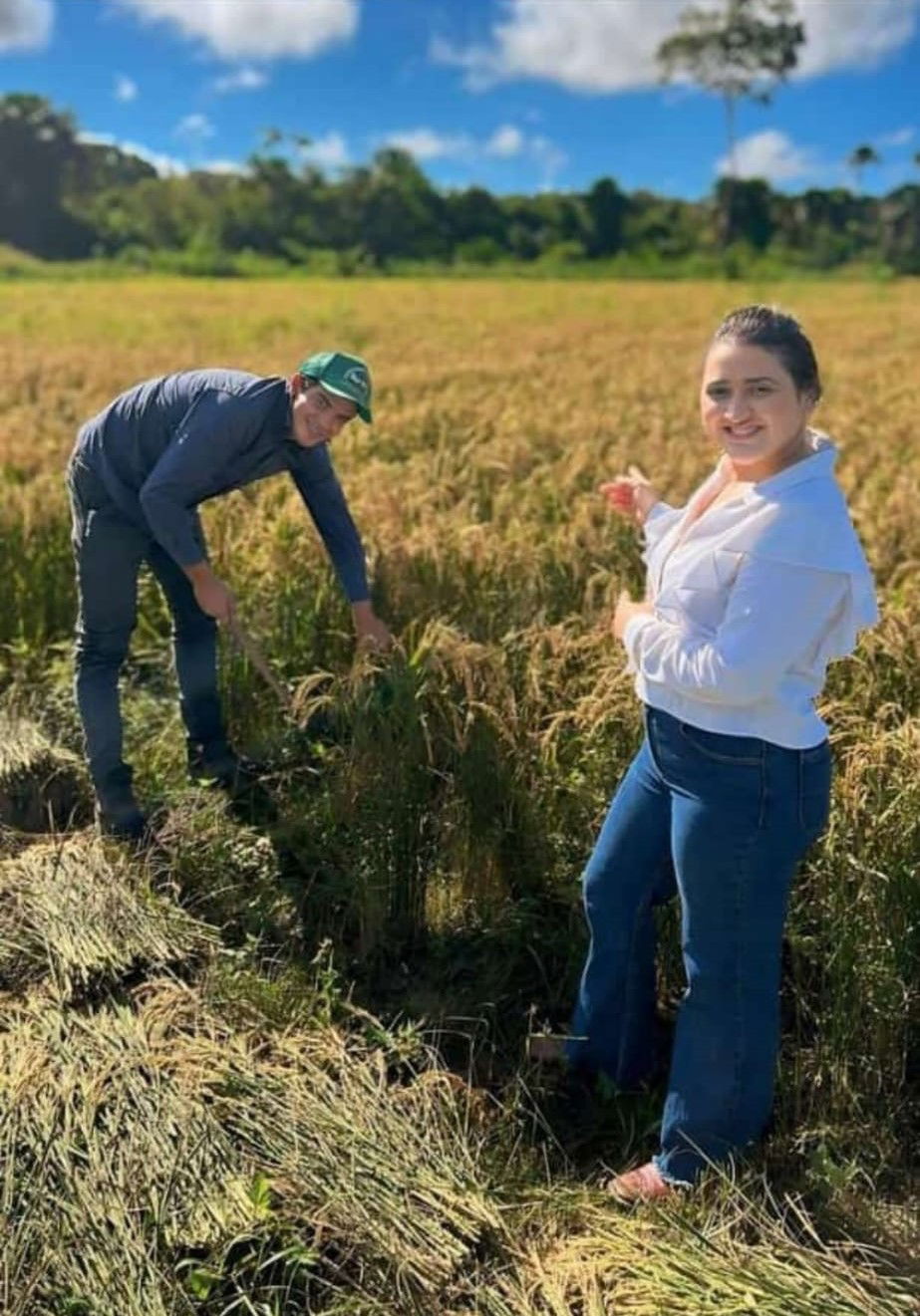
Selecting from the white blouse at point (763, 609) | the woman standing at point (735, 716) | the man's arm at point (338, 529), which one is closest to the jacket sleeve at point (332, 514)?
the man's arm at point (338, 529)

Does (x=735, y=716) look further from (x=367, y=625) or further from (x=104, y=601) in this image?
(x=104, y=601)

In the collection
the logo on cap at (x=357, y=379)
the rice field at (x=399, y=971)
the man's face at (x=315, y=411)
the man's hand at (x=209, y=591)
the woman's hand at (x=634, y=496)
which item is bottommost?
the rice field at (x=399, y=971)

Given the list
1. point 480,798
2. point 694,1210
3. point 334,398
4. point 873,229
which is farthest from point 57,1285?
point 873,229

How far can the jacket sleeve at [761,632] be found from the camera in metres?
1.84

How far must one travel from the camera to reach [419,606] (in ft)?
14.2

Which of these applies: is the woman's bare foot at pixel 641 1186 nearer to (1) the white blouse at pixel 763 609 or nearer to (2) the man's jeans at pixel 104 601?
(1) the white blouse at pixel 763 609

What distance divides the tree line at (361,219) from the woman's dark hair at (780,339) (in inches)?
2015

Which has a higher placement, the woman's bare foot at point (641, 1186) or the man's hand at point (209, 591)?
the man's hand at point (209, 591)

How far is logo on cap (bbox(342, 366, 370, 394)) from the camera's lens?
2.95 meters

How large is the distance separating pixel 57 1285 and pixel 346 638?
2.60 metres

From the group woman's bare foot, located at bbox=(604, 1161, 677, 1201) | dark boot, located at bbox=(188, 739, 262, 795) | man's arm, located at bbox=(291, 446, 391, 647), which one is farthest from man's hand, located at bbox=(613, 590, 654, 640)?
dark boot, located at bbox=(188, 739, 262, 795)

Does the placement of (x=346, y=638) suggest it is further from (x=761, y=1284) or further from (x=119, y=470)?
(x=761, y=1284)

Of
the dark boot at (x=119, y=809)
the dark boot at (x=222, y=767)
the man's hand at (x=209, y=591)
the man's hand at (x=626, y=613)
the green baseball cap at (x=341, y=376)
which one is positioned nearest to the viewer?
the man's hand at (x=626, y=613)

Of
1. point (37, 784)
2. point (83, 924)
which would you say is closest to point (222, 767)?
point (37, 784)
